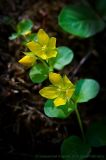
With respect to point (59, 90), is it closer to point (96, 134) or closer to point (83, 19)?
point (96, 134)

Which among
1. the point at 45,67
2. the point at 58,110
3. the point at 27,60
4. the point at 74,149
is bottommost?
the point at 74,149

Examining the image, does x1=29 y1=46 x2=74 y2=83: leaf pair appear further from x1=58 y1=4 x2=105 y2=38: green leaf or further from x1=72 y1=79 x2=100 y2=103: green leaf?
x1=58 y1=4 x2=105 y2=38: green leaf

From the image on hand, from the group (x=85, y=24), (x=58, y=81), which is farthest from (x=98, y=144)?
(x=85, y=24)

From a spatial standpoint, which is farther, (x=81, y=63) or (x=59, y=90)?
(x=81, y=63)

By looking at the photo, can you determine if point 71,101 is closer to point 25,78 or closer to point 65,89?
point 65,89

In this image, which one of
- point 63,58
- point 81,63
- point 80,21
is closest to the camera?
point 63,58

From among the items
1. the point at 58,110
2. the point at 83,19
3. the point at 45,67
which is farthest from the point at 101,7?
the point at 58,110

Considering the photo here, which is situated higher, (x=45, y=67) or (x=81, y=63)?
(x=45, y=67)
